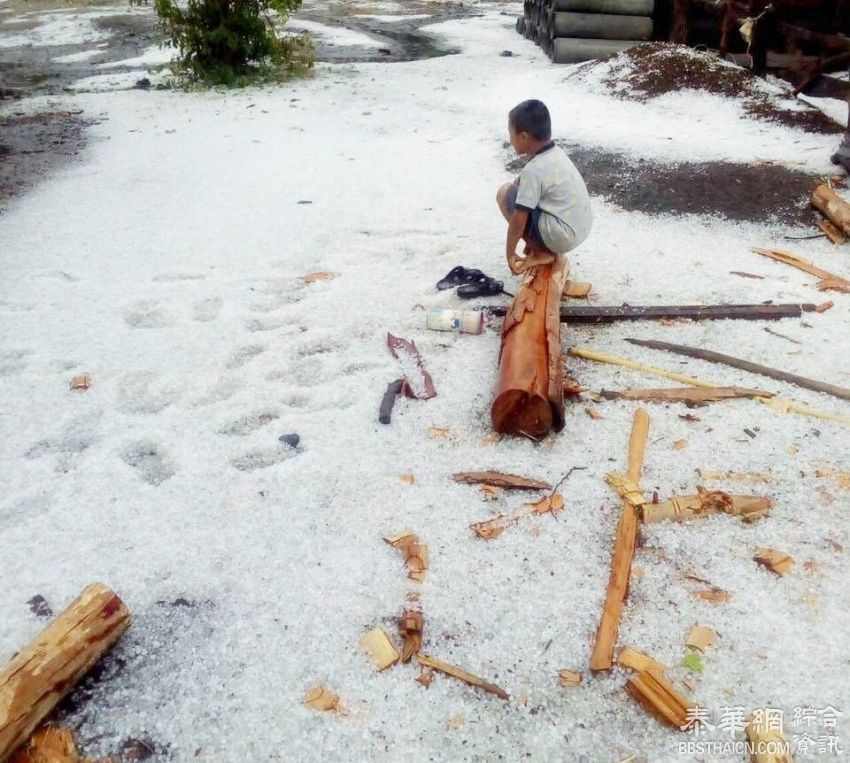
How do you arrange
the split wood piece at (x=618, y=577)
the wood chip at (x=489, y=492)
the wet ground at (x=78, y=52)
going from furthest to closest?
1. the wet ground at (x=78, y=52)
2. the wood chip at (x=489, y=492)
3. the split wood piece at (x=618, y=577)

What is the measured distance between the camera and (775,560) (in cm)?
243

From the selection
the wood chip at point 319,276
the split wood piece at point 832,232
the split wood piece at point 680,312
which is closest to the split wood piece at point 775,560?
the split wood piece at point 680,312

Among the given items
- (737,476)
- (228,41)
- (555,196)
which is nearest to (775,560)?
(737,476)

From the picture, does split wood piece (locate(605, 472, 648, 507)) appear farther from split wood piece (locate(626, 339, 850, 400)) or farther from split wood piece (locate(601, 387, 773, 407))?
split wood piece (locate(626, 339, 850, 400))

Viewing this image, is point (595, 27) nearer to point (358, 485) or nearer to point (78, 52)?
point (78, 52)

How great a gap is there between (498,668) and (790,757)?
834 mm

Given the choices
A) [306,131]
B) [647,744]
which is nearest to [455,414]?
[647,744]

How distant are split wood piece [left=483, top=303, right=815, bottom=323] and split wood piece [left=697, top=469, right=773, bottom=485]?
1338mm

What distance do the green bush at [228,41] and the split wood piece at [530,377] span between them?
25.8 feet

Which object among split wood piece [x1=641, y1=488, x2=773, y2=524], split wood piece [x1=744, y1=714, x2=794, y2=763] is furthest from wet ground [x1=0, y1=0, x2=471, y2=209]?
split wood piece [x1=744, y1=714, x2=794, y2=763]

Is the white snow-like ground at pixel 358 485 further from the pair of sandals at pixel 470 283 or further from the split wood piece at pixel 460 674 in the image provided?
the pair of sandals at pixel 470 283

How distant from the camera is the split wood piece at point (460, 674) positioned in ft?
6.75

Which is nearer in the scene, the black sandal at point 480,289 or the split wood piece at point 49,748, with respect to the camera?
the split wood piece at point 49,748

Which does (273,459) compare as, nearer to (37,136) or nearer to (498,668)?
(498,668)
